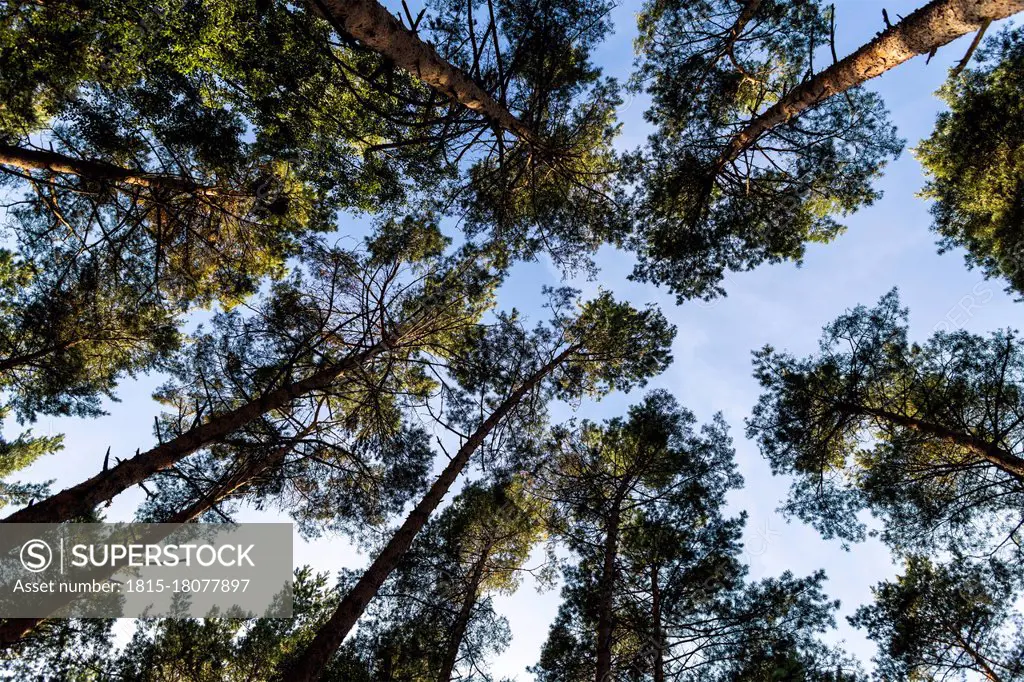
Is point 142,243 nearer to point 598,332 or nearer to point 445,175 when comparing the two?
point 445,175

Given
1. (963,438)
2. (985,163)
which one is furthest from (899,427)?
(985,163)

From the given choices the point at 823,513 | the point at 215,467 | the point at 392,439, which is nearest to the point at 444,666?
the point at 392,439

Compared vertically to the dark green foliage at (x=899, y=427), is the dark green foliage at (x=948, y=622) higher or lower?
lower

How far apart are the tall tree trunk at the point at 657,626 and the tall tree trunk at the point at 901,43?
8.44 m

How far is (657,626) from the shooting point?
8.51 m

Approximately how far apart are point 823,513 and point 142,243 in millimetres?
14985

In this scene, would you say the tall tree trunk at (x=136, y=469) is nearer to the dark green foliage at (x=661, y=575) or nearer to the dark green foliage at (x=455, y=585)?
the dark green foliage at (x=455, y=585)

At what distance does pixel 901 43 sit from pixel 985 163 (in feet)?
26.7

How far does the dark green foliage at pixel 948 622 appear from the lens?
8.20 meters

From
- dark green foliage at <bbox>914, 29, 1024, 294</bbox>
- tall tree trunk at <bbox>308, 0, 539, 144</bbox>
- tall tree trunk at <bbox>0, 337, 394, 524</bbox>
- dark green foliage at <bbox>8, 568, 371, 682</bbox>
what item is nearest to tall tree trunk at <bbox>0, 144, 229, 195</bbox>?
tall tree trunk at <bbox>0, 337, 394, 524</bbox>

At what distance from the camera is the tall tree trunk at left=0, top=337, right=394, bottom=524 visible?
5.02 metres

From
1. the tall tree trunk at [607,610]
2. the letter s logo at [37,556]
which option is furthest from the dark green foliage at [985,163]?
the letter s logo at [37,556]

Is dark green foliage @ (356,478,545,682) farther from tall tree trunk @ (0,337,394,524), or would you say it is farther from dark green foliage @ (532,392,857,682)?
tall tree trunk @ (0,337,394,524)

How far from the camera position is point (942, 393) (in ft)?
29.0
